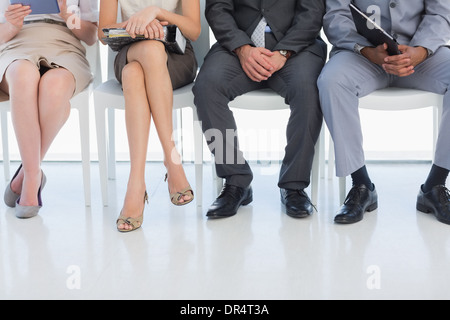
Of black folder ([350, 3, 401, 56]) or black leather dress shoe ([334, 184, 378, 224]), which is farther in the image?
black leather dress shoe ([334, 184, 378, 224])

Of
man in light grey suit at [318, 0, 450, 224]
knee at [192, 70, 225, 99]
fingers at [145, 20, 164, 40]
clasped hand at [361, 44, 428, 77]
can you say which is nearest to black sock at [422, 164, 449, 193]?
man in light grey suit at [318, 0, 450, 224]

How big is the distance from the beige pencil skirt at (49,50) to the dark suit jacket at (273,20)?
55 cm

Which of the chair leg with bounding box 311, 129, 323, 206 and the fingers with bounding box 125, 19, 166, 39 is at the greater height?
the fingers with bounding box 125, 19, 166, 39

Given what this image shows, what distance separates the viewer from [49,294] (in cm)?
198

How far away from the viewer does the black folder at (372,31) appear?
2.43m

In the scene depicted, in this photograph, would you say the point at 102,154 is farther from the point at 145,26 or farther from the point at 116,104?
the point at 145,26

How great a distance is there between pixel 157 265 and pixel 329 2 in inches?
49.8

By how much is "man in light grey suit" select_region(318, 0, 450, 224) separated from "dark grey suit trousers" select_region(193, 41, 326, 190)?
7 cm

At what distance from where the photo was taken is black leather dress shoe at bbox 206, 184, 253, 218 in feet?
8.62

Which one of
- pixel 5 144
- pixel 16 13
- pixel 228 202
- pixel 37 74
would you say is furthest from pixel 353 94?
pixel 5 144

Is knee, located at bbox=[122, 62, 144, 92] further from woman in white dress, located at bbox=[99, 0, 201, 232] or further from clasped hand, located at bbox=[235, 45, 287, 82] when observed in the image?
clasped hand, located at bbox=[235, 45, 287, 82]
